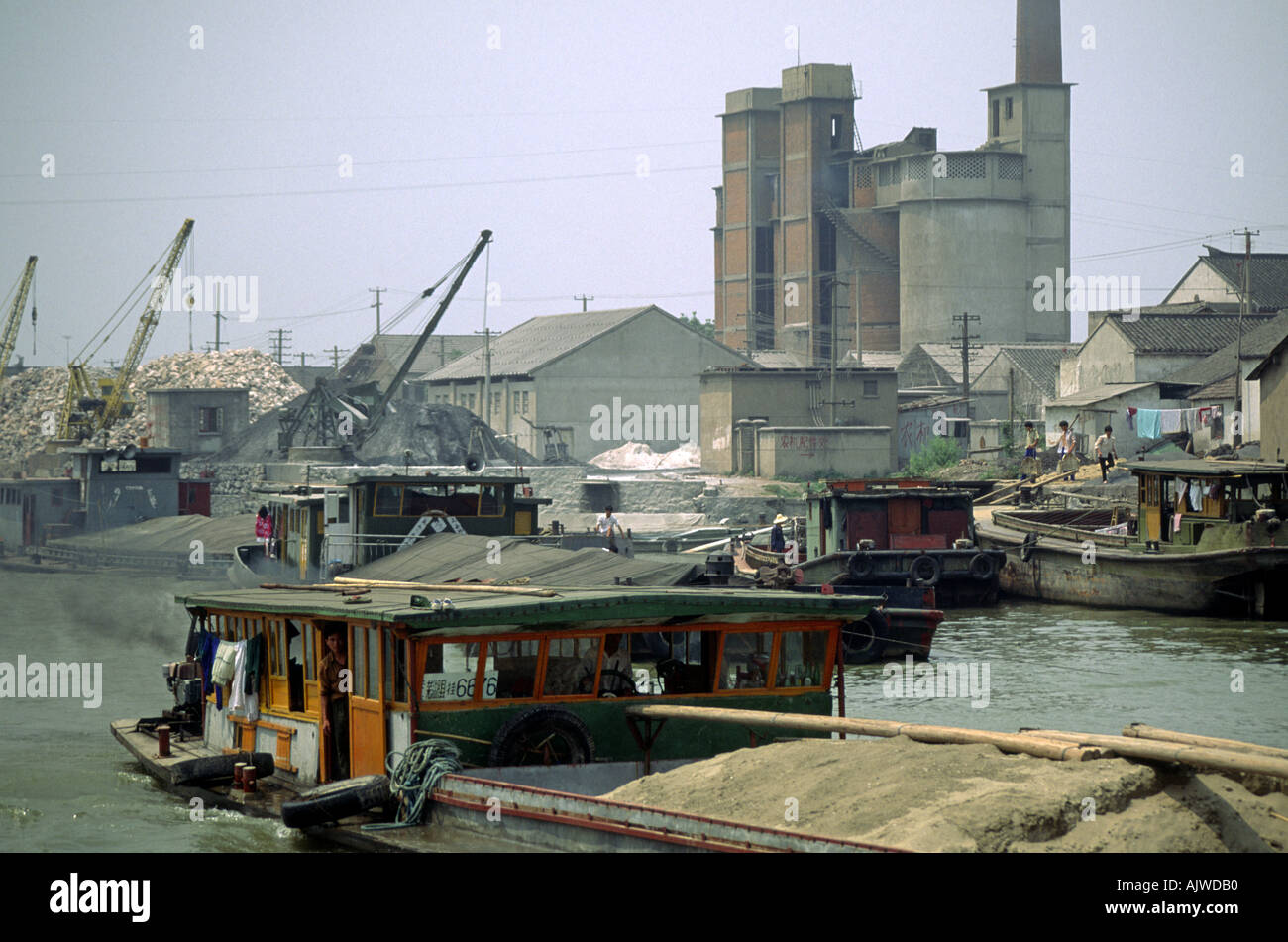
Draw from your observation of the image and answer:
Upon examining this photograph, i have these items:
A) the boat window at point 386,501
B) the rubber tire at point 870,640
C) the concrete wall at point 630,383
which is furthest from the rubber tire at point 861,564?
the concrete wall at point 630,383

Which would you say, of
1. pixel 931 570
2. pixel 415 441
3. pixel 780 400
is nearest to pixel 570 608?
pixel 931 570

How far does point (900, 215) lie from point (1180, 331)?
27515 mm

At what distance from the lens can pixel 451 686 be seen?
12492 mm

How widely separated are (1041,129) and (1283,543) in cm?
5909

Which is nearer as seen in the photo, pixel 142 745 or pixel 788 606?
pixel 788 606

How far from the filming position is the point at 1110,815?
9281 millimetres

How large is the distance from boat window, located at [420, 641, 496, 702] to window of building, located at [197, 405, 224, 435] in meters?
64.4

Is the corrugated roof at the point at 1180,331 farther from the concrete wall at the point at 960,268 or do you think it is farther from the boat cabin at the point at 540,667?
the boat cabin at the point at 540,667

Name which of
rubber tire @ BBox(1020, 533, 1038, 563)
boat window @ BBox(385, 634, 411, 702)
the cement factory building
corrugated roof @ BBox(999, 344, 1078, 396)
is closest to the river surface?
rubber tire @ BBox(1020, 533, 1038, 563)

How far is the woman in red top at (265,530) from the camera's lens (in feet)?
117

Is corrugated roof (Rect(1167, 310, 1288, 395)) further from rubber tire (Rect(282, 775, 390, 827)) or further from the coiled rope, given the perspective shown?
rubber tire (Rect(282, 775, 390, 827))
